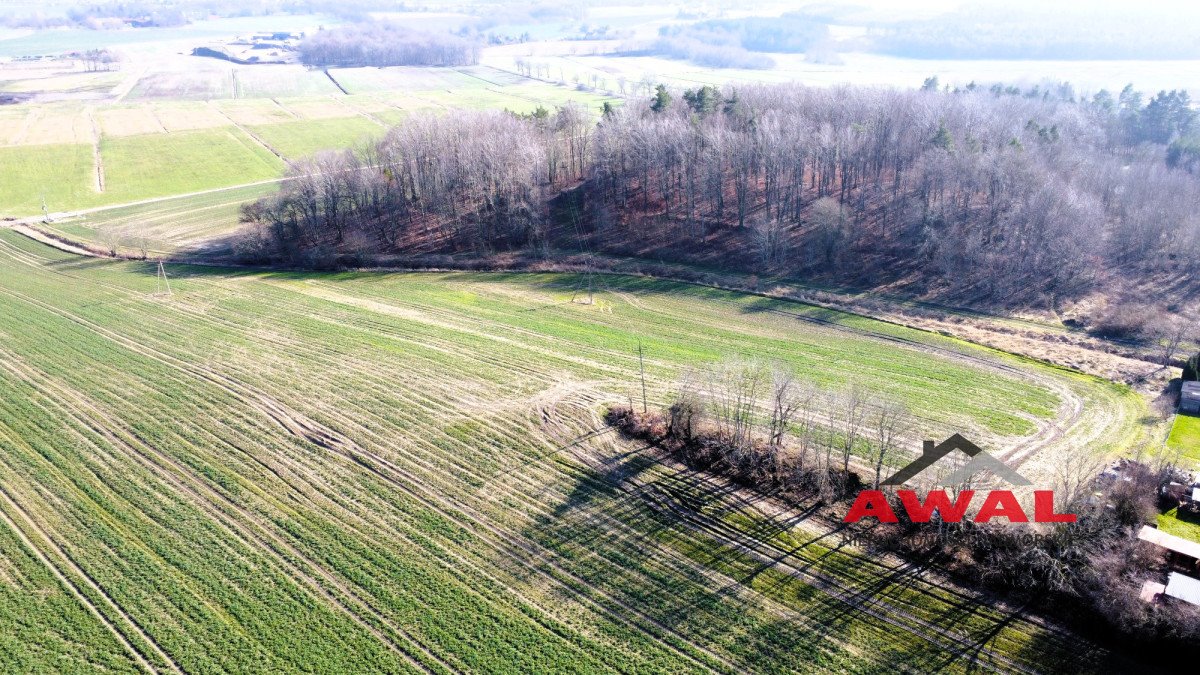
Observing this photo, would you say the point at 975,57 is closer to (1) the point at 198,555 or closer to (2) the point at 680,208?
(2) the point at 680,208

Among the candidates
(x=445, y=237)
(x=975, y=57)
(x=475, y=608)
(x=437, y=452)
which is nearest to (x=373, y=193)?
(x=445, y=237)

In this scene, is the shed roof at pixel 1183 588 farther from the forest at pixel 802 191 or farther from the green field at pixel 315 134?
the green field at pixel 315 134

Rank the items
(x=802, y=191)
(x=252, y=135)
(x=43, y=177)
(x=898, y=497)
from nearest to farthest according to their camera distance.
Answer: (x=898, y=497) → (x=802, y=191) → (x=43, y=177) → (x=252, y=135)

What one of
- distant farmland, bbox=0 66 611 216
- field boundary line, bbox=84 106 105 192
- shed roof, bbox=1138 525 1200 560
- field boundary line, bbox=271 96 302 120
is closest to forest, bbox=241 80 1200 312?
shed roof, bbox=1138 525 1200 560

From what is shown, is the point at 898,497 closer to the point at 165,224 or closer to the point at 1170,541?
the point at 1170,541

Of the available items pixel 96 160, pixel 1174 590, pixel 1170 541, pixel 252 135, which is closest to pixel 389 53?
pixel 252 135

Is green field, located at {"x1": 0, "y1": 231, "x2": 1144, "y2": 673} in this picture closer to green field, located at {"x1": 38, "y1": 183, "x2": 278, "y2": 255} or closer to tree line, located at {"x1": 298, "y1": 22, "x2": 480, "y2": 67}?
green field, located at {"x1": 38, "y1": 183, "x2": 278, "y2": 255}
